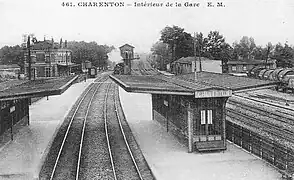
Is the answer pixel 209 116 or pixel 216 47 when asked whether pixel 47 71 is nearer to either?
pixel 216 47

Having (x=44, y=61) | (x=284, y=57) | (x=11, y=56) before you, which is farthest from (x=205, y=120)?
(x=11, y=56)

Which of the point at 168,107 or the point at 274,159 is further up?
the point at 168,107

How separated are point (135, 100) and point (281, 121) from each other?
65.9 feet

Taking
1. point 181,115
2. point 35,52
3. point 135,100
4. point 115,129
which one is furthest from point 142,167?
point 35,52

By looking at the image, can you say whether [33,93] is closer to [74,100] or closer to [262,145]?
[262,145]

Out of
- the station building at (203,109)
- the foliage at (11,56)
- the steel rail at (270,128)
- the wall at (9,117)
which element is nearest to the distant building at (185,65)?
the steel rail at (270,128)

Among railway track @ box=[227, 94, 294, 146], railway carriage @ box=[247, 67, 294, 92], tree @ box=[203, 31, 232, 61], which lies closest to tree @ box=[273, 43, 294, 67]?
tree @ box=[203, 31, 232, 61]

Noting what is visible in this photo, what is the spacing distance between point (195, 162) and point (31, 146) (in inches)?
318

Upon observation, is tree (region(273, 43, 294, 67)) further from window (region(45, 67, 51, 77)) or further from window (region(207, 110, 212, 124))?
window (region(207, 110, 212, 124))

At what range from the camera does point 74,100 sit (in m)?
37.5

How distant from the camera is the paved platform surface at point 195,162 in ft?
44.1

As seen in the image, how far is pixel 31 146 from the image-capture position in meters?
18.4

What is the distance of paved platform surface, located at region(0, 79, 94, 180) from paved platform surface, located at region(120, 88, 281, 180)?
4.54 metres

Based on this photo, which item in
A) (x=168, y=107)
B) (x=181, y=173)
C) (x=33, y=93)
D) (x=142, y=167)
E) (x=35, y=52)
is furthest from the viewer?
(x=35, y=52)
